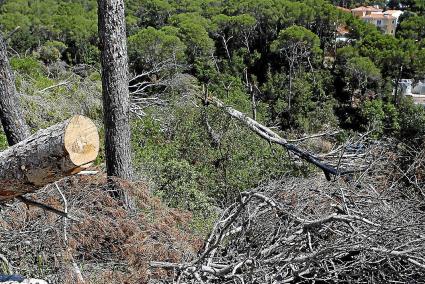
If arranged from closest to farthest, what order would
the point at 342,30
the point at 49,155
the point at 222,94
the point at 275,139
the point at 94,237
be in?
the point at 49,155 < the point at 94,237 < the point at 275,139 < the point at 222,94 < the point at 342,30

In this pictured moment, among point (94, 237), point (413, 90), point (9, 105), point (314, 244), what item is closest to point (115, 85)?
point (9, 105)

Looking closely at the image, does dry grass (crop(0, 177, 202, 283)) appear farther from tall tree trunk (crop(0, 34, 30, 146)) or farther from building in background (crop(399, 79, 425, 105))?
building in background (crop(399, 79, 425, 105))

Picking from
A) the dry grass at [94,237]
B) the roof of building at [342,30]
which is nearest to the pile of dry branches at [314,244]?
the dry grass at [94,237]

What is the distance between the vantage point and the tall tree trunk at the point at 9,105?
3.76 meters

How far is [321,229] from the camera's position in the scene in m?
3.14

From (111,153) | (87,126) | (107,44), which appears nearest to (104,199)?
(111,153)

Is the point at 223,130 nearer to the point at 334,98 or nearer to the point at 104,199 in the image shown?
the point at 104,199

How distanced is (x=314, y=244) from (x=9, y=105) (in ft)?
8.63

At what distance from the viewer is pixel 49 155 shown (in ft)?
6.11

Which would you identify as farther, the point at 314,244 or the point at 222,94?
the point at 222,94

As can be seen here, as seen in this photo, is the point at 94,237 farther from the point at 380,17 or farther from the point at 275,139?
the point at 380,17

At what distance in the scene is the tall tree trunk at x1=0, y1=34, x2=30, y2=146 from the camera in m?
3.76

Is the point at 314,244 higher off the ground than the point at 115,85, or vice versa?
the point at 115,85

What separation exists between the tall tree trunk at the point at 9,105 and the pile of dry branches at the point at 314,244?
1792mm
